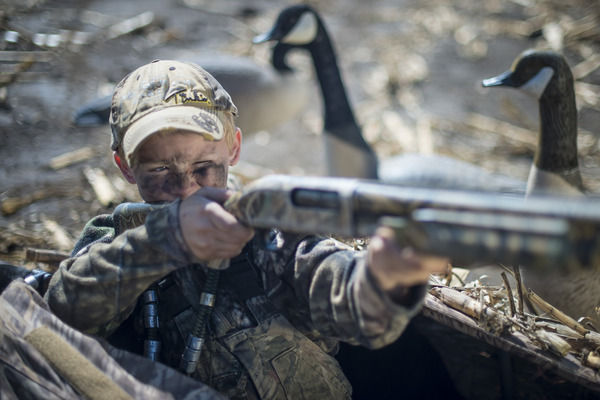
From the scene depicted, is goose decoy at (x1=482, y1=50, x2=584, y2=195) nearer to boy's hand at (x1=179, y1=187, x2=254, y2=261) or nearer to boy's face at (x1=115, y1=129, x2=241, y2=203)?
boy's face at (x1=115, y1=129, x2=241, y2=203)

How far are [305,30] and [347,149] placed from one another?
141 cm

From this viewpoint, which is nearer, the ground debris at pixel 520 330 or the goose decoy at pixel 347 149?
the ground debris at pixel 520 330

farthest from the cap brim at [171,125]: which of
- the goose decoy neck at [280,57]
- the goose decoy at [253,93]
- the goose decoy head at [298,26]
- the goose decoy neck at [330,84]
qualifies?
the goose decoy neck at [280,57]

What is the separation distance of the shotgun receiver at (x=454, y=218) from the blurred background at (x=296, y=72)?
2598 mm

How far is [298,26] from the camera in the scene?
5539 mm

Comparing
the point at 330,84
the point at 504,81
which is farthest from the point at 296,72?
the point at 504,81

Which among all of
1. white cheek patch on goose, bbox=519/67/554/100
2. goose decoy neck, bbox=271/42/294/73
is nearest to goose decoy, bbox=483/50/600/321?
white cheek patch on goose, bbox=519/67/554/100

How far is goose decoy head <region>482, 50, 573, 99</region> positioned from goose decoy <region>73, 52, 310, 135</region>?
2.88 m

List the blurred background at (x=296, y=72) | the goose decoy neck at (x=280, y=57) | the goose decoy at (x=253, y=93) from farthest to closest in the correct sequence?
the goose decoy neck at (x=280, y=57), the goose decoy at (x=253, y=93), the blurred background at (x=296, y=72)

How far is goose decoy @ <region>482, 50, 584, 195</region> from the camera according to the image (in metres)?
3.46

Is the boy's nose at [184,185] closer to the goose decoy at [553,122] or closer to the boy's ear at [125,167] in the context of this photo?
the boy's ear at [125,167]

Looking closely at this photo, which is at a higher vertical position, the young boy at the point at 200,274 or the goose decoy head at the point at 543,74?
the goose decoy head at the point at 543,74

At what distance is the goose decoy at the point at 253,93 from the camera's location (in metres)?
5.43

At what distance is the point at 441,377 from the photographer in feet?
9.07
